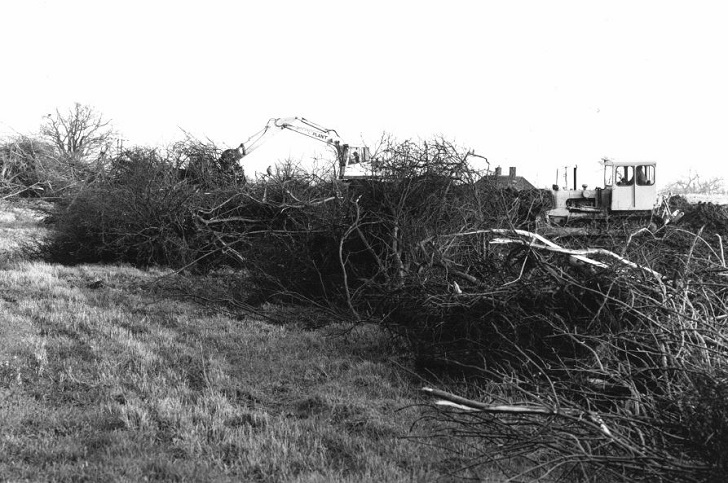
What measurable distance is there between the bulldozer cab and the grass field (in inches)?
529

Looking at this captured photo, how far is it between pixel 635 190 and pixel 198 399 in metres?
17.0

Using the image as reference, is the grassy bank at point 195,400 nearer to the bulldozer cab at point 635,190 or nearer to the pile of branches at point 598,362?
the pile of branches at point 598,362

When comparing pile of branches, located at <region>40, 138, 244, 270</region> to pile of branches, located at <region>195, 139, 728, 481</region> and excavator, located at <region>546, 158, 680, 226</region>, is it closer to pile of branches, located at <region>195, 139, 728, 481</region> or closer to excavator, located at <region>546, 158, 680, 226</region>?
pile of branches, located at <region>195, 139, 728, 481</region>

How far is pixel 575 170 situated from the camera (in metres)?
20.7

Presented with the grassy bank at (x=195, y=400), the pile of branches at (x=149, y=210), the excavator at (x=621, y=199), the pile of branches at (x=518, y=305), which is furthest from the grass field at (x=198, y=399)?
the excavator at (x=621, y=199)

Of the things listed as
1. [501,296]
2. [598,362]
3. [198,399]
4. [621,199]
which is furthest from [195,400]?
[621,199]

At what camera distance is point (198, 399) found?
5035 millimetres

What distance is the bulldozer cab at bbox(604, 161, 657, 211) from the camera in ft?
61.2

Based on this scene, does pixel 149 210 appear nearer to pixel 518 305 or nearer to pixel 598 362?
pixel 518 305

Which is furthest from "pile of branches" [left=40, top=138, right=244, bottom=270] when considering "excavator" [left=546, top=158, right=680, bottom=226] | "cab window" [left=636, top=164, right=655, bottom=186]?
"cab window" [left=636, top=164, right=655, bottom=186]

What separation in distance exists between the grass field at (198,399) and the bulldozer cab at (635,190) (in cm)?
1343

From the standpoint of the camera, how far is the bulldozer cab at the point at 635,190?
18.6 metres

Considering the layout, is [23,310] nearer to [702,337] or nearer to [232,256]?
[232,256]

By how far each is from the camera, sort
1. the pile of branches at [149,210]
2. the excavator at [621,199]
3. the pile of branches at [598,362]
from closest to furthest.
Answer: the pile of branches at [598,362] → the pile of branches at [149,210] → the excavator at [621,199]
